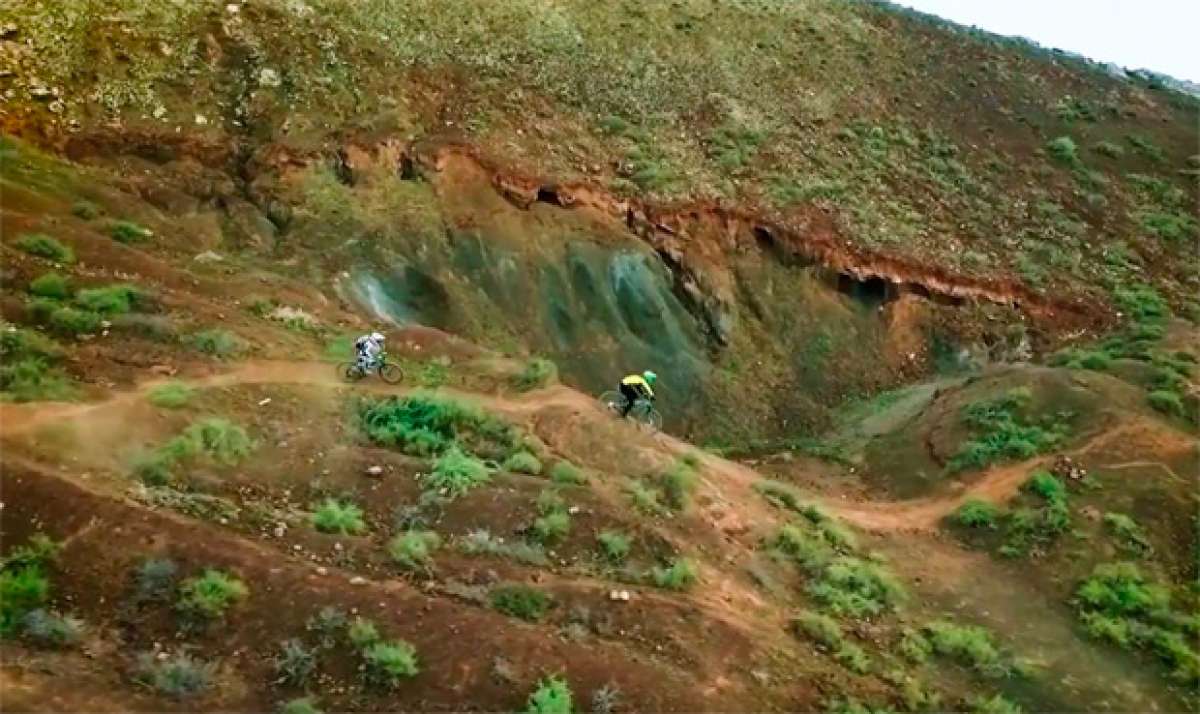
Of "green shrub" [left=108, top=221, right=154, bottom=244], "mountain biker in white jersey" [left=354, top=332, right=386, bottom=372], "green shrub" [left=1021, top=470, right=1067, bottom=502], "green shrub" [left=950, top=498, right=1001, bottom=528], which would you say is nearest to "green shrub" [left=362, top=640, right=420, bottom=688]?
"mountain biker in white jersey" [left=354, top=332, right=386, bottom=372]

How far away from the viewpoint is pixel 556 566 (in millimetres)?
13109

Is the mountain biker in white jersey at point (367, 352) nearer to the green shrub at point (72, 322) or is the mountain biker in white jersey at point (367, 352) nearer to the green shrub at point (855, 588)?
the green shrub at point (72, 322)

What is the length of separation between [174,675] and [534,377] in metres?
8.79

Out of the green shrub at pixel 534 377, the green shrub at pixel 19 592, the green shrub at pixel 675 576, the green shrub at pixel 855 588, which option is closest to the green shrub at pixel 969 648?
the green shrub at pixel 855 588

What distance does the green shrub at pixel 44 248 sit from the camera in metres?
17.7

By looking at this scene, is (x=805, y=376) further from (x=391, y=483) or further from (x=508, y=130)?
(x=391, y=483)

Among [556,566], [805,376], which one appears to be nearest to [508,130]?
[805,376]

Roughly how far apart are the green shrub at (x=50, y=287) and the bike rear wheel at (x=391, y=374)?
16.3 ft

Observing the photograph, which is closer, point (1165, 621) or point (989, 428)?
point (1165, 621)

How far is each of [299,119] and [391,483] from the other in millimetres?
14294

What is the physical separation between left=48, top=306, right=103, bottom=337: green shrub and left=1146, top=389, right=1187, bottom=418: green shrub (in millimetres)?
19396

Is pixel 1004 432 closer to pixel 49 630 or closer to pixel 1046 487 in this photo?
pixel 1046 487

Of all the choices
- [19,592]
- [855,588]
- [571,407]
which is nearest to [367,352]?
[571,407]

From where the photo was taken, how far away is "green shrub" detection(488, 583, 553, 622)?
1190 centimetres
